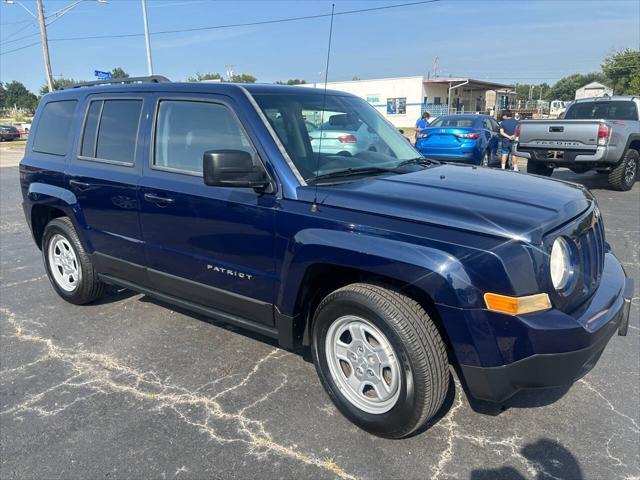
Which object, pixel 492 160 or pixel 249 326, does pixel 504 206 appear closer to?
pixel 249 326

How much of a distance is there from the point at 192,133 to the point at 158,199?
1.68 feet

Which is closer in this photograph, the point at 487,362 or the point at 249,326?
the point at 487,362

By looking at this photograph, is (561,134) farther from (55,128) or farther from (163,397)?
(163,397)

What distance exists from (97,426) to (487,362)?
2.24m

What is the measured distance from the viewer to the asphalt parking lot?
101 inches

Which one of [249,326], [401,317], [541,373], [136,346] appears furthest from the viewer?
[136,346]

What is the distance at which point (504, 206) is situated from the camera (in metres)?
2.56

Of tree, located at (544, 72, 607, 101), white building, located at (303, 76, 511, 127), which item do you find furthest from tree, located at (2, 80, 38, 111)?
tree, located at (544, 72, 607, 101)

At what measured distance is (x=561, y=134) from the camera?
9586 millimetres

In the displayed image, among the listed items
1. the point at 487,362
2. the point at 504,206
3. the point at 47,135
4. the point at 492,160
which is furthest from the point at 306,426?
the point at 492,160

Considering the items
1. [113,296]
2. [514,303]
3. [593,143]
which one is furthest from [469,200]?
[593,143]

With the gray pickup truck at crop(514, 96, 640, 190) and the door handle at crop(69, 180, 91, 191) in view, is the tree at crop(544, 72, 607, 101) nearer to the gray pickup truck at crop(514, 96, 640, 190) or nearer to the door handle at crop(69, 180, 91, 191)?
the gray pickup truck at crop(514, 96, 640, 190)

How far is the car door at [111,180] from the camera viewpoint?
367 cm

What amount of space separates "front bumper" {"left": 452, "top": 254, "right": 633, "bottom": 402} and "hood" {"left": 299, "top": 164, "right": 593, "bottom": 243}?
412 mm
